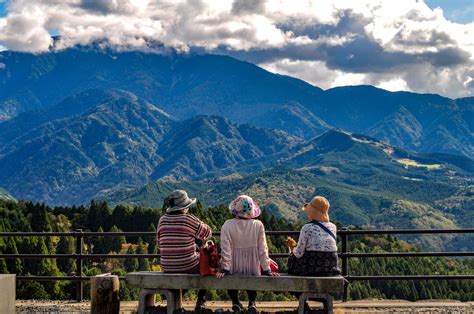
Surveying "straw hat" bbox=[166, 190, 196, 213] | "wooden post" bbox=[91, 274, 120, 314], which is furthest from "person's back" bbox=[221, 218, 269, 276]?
"wooden post" bbox=[91, 274, 120, 314]

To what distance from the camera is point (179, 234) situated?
11.6 metres

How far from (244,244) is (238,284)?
0.65 meters

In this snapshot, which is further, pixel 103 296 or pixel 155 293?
pixel 155 293

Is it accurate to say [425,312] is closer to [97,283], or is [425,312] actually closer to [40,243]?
[97,283]

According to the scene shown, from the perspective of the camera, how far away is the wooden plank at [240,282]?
11016mm

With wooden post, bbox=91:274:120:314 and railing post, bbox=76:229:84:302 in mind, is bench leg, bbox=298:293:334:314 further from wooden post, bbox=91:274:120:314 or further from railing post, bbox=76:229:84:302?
railing post, bbox=76:229:84:302

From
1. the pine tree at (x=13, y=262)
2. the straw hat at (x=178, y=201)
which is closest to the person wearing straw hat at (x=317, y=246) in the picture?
the straw hat at (x=178, y=201)

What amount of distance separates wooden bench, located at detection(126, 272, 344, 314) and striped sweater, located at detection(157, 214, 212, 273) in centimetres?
31

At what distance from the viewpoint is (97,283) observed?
37.1 ft

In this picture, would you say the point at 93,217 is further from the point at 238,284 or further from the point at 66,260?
the point at 238,284

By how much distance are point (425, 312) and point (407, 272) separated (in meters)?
125

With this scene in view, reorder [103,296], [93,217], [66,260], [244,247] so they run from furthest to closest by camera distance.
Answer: [93,217] < [66,260] < [244,247] < [103,296]

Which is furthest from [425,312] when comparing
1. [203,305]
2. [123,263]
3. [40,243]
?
[123,263]

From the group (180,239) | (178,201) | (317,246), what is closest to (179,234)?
(180,239)
